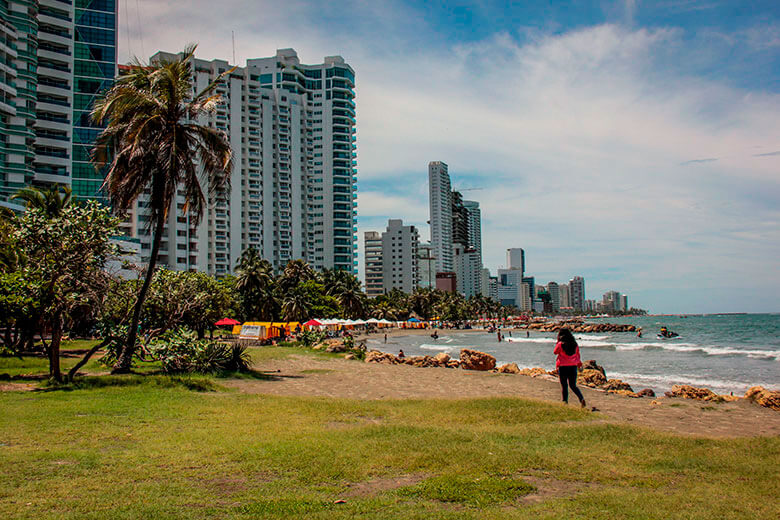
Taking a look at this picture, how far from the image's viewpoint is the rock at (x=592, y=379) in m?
20.6

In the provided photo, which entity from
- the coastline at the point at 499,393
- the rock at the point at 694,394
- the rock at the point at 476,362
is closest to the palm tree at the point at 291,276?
the rock at the point at 476,362

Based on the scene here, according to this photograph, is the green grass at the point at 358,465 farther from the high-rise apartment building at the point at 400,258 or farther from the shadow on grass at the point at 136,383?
Result: the high-rise apartment building at the point at 400,258

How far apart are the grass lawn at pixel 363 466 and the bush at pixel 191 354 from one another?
22.9 ft

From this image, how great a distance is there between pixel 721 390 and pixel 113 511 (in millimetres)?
24339

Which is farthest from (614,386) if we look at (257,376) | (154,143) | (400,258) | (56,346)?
(400,258)

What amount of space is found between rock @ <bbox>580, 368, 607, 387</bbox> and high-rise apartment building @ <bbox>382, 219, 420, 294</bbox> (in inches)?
6211

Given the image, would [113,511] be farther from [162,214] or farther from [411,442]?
[162,214]

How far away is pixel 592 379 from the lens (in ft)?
69.0

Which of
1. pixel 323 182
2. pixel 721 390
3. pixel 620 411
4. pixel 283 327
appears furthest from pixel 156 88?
pixel 323 182

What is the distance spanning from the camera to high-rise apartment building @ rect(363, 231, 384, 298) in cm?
18550

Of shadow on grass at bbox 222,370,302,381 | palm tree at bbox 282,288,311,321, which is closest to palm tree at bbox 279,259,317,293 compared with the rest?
palm tree at bbox 282,288,311,321

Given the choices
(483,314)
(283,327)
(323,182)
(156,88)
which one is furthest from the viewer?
(483,314)

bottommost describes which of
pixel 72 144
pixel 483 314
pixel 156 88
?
pixel 483 314

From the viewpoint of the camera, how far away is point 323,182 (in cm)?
13088
